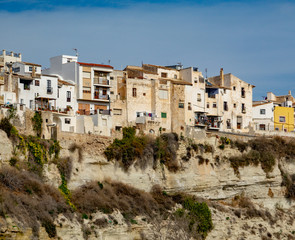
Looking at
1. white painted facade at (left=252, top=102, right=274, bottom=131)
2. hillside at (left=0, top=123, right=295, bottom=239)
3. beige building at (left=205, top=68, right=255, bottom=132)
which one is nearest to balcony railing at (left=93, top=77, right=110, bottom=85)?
hillside at (left=0, top=123, right=295, bottom=239)

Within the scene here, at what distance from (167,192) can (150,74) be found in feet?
46.7

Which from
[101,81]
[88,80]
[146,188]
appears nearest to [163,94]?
[101,81]

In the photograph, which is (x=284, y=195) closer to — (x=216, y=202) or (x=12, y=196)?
(x=216, y=202)

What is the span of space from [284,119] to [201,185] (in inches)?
908

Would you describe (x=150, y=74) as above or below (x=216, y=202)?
above

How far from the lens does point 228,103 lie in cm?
7431

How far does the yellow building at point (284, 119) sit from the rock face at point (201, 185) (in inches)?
450

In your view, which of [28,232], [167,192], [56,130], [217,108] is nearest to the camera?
[28,232]

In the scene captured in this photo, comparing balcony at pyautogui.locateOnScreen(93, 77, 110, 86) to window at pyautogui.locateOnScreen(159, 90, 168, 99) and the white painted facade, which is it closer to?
window at pyautogui.locateOnScreen(159, 90, 168, 99)

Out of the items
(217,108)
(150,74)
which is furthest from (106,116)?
(217,108)

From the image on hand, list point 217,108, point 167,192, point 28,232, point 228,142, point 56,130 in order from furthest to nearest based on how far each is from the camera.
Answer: point 217,108 < point 228,142 < point 167,192 < point 56,130 < point 28,232

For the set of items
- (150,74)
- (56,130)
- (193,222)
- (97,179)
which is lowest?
(193,222)

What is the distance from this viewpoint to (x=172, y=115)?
66938mm

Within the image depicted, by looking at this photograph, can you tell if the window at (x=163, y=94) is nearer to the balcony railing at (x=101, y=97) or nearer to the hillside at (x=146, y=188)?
the balcony railing at (x=101, y=97)
